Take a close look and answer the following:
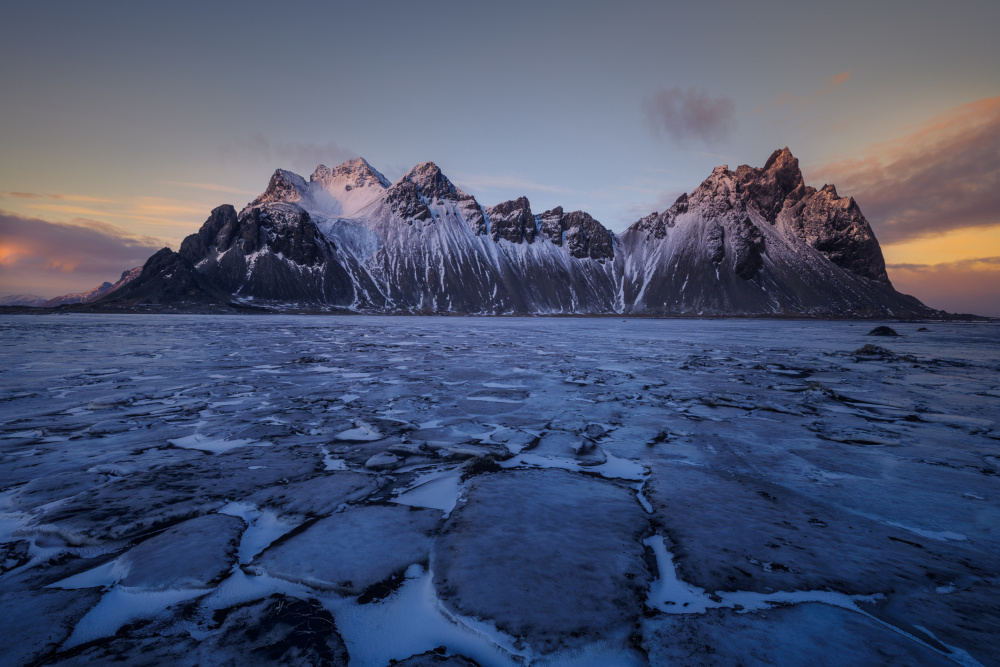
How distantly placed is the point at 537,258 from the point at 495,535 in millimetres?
193701

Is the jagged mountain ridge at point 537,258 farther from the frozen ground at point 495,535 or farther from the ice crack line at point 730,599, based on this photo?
the ice crack line at point 730,599

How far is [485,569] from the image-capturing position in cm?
240

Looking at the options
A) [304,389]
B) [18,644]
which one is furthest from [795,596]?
[304,389]

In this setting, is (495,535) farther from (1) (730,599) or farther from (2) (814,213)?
(2) (814,213)

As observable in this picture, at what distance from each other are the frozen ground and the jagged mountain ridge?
448 feet

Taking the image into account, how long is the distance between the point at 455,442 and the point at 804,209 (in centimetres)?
24021

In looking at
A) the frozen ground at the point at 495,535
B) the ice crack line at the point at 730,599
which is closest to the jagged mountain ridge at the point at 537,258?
the frozen ground at the point at 495,535

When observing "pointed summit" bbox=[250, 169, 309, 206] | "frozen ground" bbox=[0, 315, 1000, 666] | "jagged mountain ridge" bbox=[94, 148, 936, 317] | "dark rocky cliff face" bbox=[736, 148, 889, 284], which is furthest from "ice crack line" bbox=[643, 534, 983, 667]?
"dark rocky cliff face" bbox=[736, 148, 889, 284]

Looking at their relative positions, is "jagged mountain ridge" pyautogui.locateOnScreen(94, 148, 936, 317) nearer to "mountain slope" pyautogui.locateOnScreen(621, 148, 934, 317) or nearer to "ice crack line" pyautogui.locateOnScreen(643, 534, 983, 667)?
"mountain slope" pyautogui.locateOnScreen(621, 148, 934, 317)

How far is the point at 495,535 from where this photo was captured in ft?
9.16

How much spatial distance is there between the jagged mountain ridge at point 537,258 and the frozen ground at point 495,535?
448 feet

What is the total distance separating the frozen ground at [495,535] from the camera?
187cm

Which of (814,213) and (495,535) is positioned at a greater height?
(814,213)

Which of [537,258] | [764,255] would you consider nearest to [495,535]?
[537,258]
